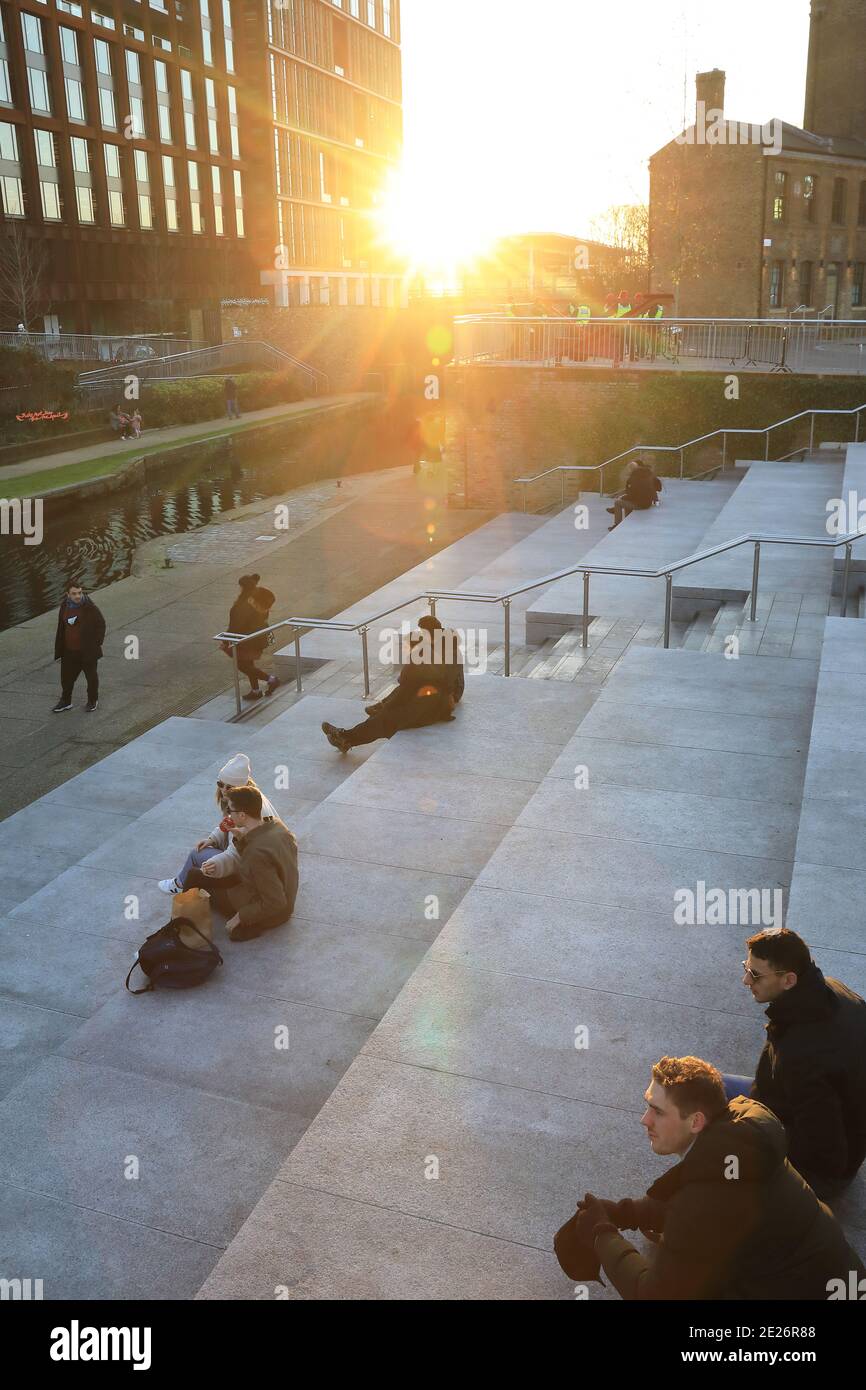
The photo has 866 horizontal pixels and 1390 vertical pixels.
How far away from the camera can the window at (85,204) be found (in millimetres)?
49406

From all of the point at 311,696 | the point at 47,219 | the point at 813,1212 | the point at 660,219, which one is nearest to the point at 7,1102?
the point at 813,1212

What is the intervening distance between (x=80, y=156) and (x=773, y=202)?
29.6 metres

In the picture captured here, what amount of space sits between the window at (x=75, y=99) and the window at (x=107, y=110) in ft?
3.27

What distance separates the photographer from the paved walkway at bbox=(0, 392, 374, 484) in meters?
33.1

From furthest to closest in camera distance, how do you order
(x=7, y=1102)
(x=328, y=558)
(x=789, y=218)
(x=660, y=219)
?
1. (x=789, y=218)
2. (x=660, y=219)
3. (x=328, y=558)
4. (x=7, y=1102)

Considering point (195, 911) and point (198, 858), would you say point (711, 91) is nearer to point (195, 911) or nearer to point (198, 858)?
point (198, 858)

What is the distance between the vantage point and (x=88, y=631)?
13430 millimetres

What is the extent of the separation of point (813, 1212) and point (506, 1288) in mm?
1131

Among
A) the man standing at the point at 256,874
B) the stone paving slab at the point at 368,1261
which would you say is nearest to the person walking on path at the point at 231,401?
the man standing at the point at 256,874

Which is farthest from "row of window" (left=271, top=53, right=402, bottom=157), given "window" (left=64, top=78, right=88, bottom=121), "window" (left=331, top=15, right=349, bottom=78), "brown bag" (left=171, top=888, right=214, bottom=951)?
"brown bag" (left=171, top=888, right=214, bottom=951)

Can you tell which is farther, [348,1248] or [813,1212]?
[348,1248]

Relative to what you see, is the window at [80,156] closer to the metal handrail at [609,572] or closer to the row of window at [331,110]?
the row of window at [331,110]

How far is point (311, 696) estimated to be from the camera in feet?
40.6

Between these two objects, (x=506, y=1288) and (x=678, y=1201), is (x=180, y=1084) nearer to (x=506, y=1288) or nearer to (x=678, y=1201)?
(x=506, y=1288)
